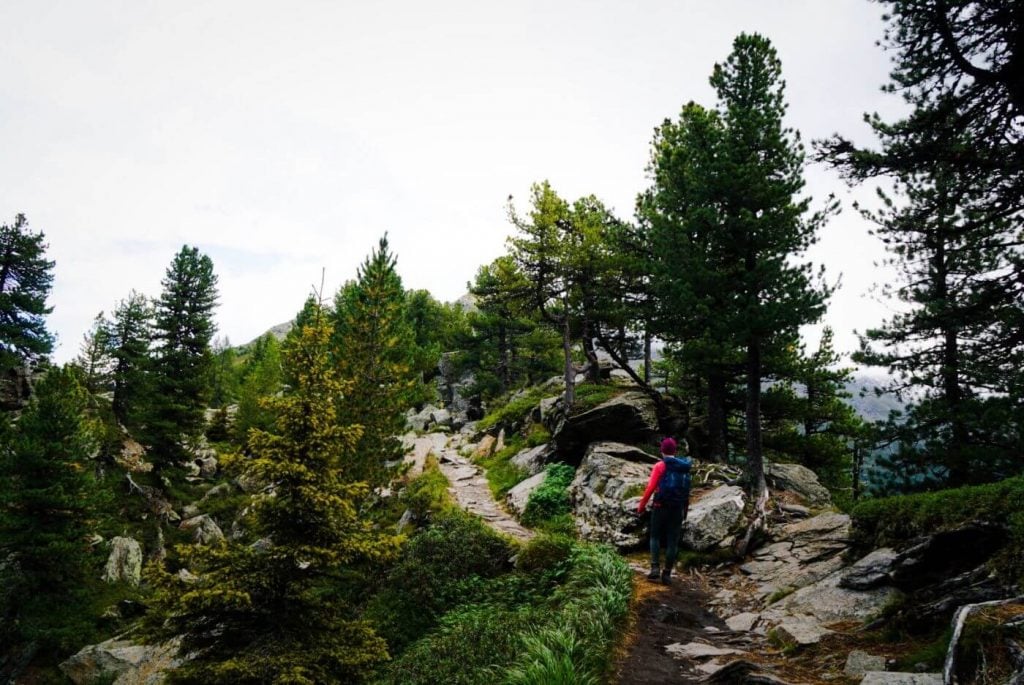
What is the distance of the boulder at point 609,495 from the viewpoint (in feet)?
45.3

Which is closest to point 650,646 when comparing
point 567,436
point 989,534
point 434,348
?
point 989,534

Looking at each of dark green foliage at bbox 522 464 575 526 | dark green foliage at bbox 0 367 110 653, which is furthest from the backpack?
dark green foliage at bbox 0 367 110 653

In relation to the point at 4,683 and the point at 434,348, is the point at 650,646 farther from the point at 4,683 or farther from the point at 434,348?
the point at 434,348

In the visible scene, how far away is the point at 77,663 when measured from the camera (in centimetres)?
1702

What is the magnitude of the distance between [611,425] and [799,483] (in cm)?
675

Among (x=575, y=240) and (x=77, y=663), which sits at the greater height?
(x=575, y=240)

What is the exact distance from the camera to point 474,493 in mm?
22016

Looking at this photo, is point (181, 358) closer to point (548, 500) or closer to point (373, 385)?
point (373, 385)

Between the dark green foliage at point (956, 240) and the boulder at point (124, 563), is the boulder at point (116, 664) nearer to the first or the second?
the boulder at point (124, 563)

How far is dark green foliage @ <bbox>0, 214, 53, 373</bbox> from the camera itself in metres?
31.8

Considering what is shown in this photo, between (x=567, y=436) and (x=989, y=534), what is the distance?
14322mm

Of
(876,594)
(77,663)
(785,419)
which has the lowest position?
(77,663)

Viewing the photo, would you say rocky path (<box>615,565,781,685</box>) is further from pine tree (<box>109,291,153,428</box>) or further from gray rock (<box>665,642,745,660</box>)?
pine tree (<box>109,291,153,428</box>)

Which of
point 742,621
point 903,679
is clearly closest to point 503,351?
point 742,621
